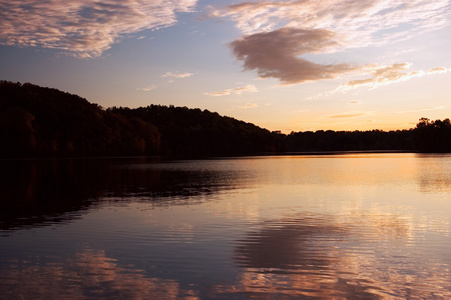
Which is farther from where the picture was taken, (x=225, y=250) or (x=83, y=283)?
(x=225, y=250)

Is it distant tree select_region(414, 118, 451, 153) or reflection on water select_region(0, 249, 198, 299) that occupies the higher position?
distant tree select_region(414, 118, 451, 153)

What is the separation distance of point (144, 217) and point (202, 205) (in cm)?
447

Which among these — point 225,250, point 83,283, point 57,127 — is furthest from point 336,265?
point 57,127

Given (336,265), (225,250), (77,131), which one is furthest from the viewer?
(77,131)

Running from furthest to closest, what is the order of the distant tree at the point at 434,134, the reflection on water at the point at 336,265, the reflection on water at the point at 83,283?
the distant tree at the point at 434,134
the reflection on water at the point at 336,265
the reflection on water at the point at 83,283

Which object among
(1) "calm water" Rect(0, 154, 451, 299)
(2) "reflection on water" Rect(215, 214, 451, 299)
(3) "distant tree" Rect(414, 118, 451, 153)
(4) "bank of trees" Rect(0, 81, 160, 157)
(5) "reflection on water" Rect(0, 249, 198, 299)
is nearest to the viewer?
(5) "reflection on water" Rect(0, 249, 198, 299)

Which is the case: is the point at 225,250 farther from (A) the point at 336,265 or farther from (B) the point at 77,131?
(B) the point at 77,131

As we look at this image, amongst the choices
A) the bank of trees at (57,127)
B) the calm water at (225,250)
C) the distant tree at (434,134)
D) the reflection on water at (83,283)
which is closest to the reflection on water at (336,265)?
the calm water at (225,250)

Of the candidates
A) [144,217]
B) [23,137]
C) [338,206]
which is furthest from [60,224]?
[23,137]

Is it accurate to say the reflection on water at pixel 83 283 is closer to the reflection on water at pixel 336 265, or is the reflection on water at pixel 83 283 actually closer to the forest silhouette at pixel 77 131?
the reflection on water at pixel 336 265

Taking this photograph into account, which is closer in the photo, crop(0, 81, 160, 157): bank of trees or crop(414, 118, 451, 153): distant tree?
crop(0, 81, 160, 157): bank of trees

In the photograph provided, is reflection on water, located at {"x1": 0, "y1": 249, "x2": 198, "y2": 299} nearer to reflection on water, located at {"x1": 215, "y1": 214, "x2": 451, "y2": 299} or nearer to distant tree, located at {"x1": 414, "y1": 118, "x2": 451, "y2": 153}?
reflection on water, located at {"x1": 215, "y1": 214, "x2": 451, "y2": 299}

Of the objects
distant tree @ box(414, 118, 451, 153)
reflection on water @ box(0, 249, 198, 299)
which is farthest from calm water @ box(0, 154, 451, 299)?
distant tree @ box(414, 118, 451, 153)

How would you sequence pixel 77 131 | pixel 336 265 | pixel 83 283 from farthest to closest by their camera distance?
pixel 77 131, pixel 336 265, pixel 83 283
